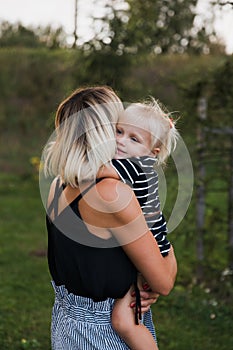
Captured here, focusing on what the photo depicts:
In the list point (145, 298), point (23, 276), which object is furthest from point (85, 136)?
point (23, 276)

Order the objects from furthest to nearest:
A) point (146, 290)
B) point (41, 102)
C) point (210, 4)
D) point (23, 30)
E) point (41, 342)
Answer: point (23, 30)
point (41, 102)
point (210, 4)
point (41, 342)
point (146, 290)

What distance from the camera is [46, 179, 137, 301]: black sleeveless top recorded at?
2.19 metres

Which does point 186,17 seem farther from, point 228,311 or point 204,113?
point 228,311

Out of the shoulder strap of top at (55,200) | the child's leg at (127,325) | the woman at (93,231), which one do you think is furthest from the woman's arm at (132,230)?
the shoulder strap of top at (55,200)

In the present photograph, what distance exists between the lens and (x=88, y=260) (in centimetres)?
221

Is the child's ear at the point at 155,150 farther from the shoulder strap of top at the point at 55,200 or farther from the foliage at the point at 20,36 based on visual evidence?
the foliage at the point at 20,36

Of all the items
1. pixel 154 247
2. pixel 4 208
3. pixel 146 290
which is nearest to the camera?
pixel 154 247

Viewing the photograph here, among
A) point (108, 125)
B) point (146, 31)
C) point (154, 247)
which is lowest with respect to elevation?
point (146, 31)

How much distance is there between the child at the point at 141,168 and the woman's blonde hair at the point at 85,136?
0.23ft

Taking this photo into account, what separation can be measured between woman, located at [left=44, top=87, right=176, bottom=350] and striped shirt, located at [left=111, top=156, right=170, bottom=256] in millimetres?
61

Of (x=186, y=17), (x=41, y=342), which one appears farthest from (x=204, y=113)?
(x=41, y=342)

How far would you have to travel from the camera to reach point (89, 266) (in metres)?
2.21

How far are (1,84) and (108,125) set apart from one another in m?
17.1

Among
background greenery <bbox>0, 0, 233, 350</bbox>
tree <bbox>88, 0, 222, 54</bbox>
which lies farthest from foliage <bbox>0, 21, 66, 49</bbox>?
tree <bbox>88, 0, 222, 54</bbox>
